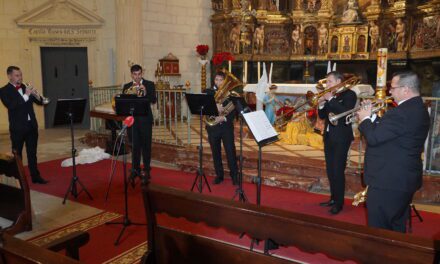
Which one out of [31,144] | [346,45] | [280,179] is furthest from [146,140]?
[346,45]

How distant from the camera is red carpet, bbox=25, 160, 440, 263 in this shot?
4184mm

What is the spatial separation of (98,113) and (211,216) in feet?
20.4

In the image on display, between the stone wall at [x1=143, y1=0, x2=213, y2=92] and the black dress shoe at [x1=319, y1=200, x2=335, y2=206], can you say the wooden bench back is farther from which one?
the stone wall at [x1=143, y1=0, x2=213, y2=92]

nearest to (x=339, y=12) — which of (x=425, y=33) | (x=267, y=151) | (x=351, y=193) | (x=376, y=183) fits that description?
(x=425, y=33)

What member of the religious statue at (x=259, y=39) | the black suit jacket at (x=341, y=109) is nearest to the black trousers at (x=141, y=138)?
the black suit jacket at (x=341, y=109)

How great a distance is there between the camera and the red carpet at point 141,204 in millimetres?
4184

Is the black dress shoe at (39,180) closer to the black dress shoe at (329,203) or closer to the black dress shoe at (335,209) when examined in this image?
the black dress shoe at (329,203)

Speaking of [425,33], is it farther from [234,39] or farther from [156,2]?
[156,2]

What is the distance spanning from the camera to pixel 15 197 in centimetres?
451

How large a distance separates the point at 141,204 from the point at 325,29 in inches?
340

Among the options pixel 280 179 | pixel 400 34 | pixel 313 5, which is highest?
pixel 313 5

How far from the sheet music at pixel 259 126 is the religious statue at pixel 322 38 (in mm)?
8303

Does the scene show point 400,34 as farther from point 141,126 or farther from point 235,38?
point 141,126

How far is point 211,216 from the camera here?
234 cm
